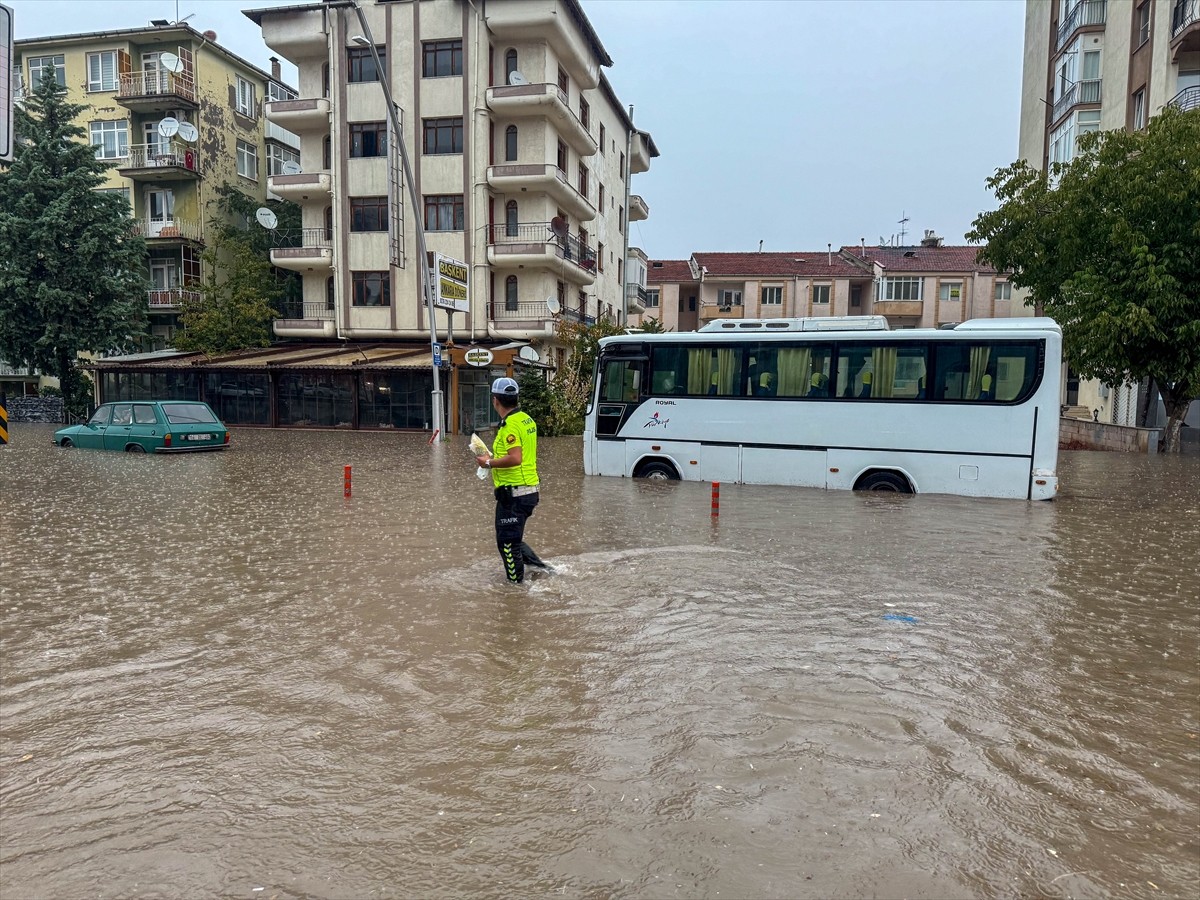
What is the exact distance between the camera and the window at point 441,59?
34.8 m

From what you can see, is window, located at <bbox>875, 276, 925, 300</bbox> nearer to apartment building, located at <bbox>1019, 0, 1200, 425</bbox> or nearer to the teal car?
apartment building, located at <bbox>1019, 0, 1200, 425</bbox>

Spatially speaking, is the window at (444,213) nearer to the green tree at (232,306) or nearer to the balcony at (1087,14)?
the green tree at (232,306)

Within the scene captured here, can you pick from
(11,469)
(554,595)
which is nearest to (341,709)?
(554,595)

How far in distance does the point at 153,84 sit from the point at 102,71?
3.32 metres

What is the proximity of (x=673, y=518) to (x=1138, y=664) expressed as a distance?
22.7 feet

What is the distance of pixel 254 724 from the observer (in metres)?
4.62

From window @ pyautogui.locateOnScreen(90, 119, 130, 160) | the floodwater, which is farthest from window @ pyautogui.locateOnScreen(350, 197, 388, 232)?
the floodwater

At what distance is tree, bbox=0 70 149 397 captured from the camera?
33.2 m

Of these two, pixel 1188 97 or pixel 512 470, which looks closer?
pixel 512 470

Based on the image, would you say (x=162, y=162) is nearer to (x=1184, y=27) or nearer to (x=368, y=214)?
(x=368, y=214)

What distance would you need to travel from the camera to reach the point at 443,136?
3512 cm

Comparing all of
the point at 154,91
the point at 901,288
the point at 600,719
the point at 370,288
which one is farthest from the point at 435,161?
the point at 901,288

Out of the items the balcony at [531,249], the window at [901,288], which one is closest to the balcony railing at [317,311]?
the balcony at [531,249]

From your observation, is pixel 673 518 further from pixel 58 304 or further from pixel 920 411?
pixel 58 304
